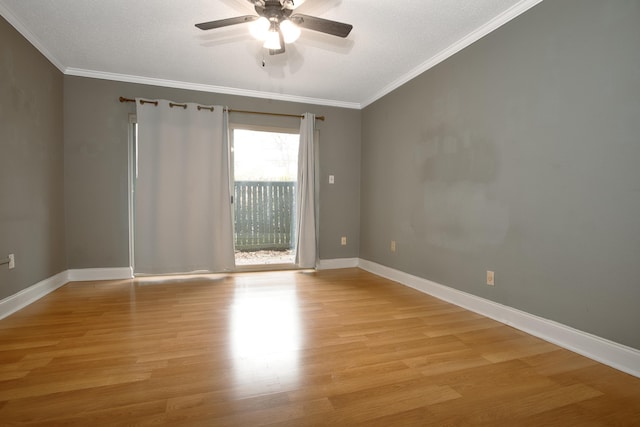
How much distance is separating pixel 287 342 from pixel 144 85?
11.6 feet

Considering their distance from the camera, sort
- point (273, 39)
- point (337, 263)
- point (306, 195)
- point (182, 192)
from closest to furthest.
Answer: point (273, 39) < point (182, 192) < point (306, 195) < point (337, 263)

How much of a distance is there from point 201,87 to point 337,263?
303 cm

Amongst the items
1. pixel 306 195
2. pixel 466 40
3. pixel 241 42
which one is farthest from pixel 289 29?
pixel 306 195

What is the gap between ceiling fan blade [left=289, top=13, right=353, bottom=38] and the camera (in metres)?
2.03

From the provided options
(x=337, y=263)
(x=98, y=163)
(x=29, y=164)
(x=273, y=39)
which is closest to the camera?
(x=273, y=39)

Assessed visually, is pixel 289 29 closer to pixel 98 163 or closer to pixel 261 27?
pixel 261 27

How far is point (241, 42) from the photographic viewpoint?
287cm

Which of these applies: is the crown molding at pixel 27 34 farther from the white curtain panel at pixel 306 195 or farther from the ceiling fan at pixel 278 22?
the white curtain panel at pixel 306 195

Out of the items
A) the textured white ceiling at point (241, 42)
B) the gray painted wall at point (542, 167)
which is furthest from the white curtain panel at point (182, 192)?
the gray painted wall at point (542, 167)

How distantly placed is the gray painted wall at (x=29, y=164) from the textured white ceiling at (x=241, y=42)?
25 cm

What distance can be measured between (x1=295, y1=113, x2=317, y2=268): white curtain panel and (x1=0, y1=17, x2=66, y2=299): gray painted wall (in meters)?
2.76

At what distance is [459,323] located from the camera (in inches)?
95.1

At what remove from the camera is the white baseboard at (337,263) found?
4.50 metres

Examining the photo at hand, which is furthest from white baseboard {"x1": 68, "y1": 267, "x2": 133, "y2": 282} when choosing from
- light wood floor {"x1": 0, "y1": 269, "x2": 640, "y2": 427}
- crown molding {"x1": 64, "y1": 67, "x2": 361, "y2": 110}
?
crown molding {"x1": 64, "y1": 67, "x2": 361, "y2": 110}
